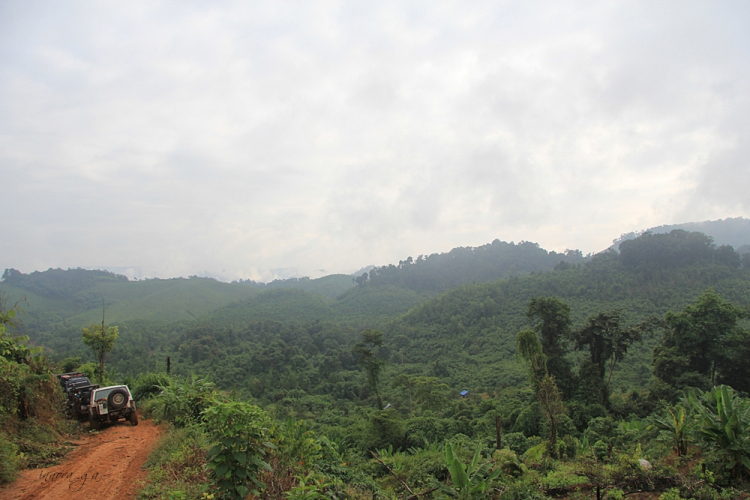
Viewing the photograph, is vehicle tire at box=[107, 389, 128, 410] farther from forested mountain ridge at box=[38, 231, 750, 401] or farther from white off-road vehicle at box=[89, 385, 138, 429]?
forested mountain ridge at box=[38, 231, 750, 401]

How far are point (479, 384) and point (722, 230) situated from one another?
15074 centimetres

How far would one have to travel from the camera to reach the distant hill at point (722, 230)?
115 meters

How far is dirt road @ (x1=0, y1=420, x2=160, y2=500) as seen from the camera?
5410mm

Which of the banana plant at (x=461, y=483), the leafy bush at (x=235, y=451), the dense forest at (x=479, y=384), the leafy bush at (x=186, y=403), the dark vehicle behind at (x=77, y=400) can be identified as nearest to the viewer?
the leafy bush at (x=235, y=451)

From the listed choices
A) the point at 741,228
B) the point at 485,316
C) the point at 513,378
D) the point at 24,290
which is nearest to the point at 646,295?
the point at 485,316

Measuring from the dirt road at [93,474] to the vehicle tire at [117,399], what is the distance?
90 cm

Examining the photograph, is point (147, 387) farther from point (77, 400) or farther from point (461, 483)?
point (461, 483)

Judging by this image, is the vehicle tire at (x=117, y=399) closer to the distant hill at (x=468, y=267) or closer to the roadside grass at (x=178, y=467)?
the roadside grass at (x=178, y=467)

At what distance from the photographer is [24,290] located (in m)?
94.4

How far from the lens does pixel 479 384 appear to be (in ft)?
101

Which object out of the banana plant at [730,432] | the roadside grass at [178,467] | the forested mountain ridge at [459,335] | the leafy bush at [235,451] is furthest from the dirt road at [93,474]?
the forested mountain ridge at [459,335]

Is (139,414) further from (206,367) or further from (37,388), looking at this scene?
(206,367)


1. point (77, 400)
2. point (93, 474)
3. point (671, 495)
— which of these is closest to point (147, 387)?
point (77, 400)

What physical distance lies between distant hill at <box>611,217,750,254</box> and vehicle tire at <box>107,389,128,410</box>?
130 m
